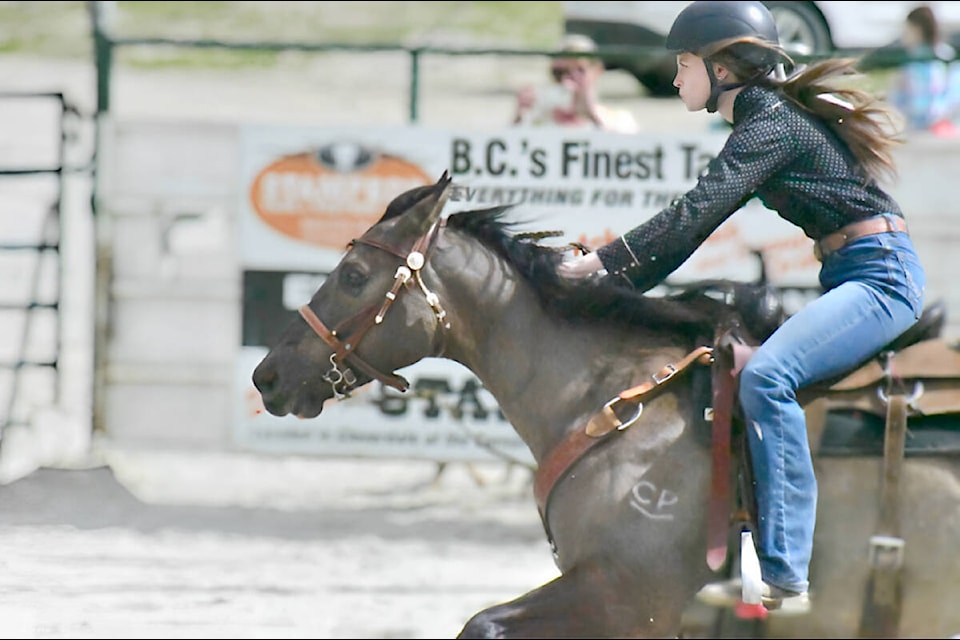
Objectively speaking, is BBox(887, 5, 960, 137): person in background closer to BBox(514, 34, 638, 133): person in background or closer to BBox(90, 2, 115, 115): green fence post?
BBox(514, 34, 638, 133): person in background

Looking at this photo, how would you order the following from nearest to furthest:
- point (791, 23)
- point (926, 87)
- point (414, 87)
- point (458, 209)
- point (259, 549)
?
point (259, 549) → point (458, 209) → point (414, 87) → point (926, 87) → point (791, 23)

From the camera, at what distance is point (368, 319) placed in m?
3.98

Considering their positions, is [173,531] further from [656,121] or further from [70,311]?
[656,121]


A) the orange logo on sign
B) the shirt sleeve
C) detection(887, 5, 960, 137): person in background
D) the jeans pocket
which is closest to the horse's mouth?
the shirt sleeve

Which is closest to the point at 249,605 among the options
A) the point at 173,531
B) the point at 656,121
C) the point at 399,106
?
the point at 173,531

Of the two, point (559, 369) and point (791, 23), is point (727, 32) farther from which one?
point (791, 23)

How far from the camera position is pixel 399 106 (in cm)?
1462

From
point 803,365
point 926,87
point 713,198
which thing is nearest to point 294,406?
point 713,198

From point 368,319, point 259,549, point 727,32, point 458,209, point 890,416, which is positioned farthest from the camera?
point 458,209

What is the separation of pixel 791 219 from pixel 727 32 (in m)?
0.56

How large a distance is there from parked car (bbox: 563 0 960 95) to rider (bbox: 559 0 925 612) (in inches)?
233

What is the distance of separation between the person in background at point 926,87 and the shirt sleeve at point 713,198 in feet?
15.5

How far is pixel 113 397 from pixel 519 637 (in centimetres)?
429

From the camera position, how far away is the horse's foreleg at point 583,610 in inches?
146
